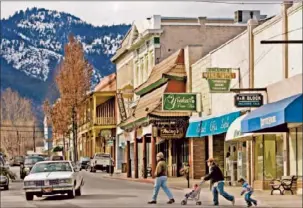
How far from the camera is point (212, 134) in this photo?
41.5 metres

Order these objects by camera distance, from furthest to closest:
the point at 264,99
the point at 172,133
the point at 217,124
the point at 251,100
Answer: the point at 172,133
the point at 217,124
the point at 264,99
the point at 251,100

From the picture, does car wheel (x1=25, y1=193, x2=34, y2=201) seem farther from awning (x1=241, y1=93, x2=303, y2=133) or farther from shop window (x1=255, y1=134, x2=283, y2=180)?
shop window (x1=255, y1=134, x2=283, y2=180)

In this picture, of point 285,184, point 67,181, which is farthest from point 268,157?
point 67,181

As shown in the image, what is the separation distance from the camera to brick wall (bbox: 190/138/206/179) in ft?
154

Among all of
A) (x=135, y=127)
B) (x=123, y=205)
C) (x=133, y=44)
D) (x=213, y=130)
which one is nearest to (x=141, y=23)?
(x=133, y=44)

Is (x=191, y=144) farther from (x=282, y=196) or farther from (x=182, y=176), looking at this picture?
(x=282, y=196)

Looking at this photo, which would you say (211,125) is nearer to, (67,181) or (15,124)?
(67,181)

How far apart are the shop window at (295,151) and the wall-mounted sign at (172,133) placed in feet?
62.1

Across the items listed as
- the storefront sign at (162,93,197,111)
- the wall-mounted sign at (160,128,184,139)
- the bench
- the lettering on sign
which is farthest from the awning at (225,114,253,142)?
the wall-mounted sign at (160,128,184,139)

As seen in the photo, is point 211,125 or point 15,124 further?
point 15,124

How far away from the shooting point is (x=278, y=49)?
3150cm

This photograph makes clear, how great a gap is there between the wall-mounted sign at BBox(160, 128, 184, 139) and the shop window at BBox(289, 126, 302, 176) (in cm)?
1893

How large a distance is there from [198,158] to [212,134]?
6208 mm

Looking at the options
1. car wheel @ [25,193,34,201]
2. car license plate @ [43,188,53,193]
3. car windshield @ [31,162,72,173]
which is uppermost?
car windshield @ [31,162,72,173]
